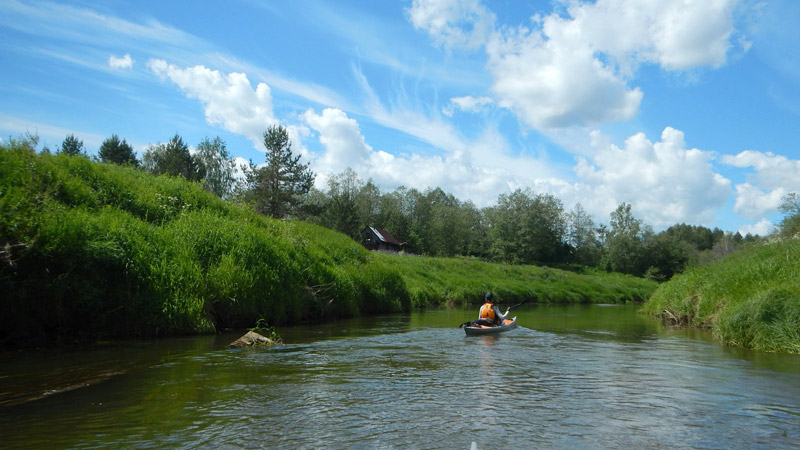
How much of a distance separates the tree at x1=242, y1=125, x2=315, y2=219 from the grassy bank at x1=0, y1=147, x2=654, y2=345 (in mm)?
34256

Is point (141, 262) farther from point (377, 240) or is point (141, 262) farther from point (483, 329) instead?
point (377, 240)

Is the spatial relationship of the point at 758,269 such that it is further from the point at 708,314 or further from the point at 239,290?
the point at 239,290

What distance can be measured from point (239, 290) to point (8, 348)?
4936 millimetres

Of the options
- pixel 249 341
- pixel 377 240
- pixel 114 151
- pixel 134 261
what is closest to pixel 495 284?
pixel 249 341

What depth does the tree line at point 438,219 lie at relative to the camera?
182 ft

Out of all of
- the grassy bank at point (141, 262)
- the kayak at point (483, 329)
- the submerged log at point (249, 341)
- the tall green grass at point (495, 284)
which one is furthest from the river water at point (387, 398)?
the tall green grass at point (495, 284)

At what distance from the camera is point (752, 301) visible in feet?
39.9

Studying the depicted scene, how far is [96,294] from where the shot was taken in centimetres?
1002

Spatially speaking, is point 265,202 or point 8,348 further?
point 265,202

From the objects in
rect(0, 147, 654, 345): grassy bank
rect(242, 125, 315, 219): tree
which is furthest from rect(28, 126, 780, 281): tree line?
rect(0, 147, 654, 345): grassy bank

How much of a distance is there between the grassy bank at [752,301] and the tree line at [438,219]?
39.3m

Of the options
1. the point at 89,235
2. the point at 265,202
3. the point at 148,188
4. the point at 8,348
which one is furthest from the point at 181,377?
the point at 265,202

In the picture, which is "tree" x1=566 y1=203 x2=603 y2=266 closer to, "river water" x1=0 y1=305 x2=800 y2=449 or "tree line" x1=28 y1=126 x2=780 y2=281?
"tree line" x1=28 y1=126 x2=780 y2=281

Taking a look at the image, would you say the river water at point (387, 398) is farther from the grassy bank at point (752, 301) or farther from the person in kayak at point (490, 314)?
the person in kayak at point (490, 314)
